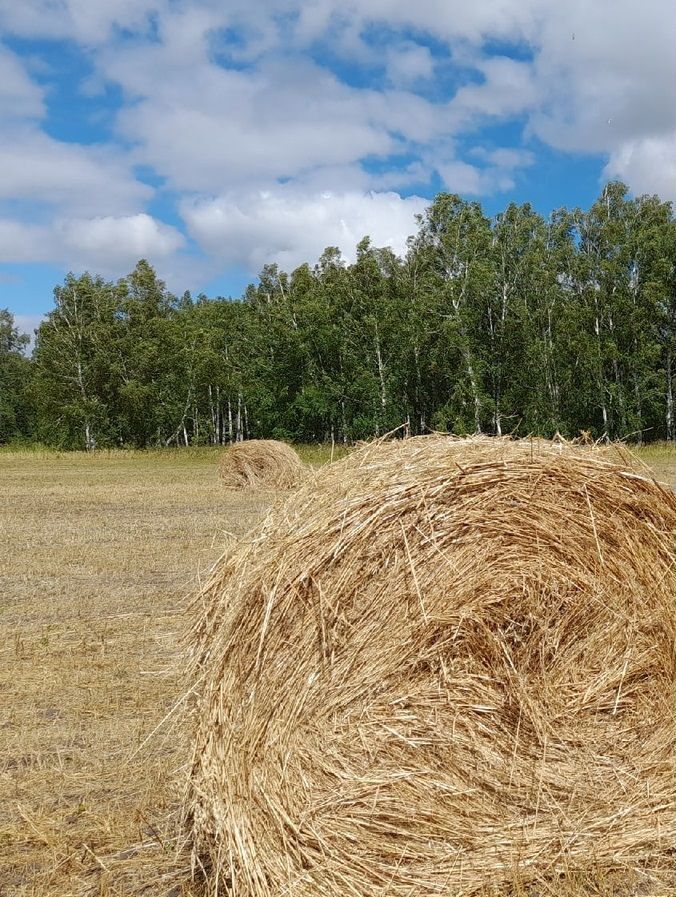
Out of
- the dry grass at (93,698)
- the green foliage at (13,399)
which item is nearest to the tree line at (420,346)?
the green foliage at (13,399)

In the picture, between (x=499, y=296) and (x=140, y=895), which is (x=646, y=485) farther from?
(x=499, y=296)

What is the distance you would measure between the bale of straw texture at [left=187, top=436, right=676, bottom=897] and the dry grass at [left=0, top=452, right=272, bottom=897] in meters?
0.53

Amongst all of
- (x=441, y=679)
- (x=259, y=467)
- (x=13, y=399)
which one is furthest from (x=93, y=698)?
(x=13, y=399)

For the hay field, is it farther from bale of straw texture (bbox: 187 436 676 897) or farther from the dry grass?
bale of straw texture (bbox: 187 436 676 897)

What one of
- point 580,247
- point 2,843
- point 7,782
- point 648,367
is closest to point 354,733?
point 2,843

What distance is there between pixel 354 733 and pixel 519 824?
32.5 inches

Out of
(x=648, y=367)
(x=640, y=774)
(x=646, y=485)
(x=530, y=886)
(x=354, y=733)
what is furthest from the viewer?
(x=648, y=367)

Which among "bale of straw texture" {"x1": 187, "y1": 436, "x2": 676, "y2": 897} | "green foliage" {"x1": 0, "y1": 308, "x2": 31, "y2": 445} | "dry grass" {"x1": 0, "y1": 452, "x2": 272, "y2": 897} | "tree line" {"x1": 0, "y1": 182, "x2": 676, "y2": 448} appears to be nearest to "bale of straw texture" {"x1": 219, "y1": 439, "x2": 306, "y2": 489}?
"dry grass" {"x1": 0, "y1": 452, "x2": 272, "y2": 897}

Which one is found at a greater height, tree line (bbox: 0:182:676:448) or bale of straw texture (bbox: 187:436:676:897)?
tree line (bbox: 0:182:676:448)

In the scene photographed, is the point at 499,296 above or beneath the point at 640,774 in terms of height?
above

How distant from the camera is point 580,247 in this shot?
47375mm

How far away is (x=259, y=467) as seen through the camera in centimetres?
2192

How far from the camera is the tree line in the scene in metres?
41.8

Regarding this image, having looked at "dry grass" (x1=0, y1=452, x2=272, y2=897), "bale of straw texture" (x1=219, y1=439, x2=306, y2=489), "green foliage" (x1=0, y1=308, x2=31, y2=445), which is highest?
"green foliage" (x1=0, y1=308, x2=31, y2=445)
